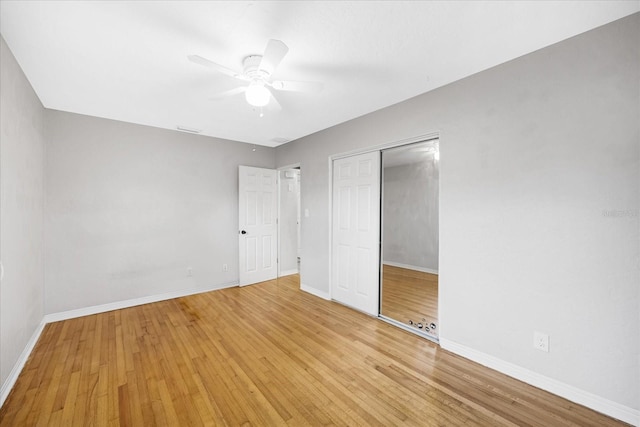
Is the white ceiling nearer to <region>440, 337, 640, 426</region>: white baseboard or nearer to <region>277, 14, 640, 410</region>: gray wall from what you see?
<region>277, 14, 640, 410</region>: gray wall

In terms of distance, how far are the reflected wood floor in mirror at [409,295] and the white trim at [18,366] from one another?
11.1 feet

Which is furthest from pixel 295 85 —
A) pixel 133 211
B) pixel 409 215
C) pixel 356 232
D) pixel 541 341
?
pixel 133 211

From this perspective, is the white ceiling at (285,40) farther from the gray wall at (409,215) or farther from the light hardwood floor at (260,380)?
the light hardwood floor at (260,380)

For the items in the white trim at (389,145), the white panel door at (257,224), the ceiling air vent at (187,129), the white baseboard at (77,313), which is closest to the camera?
the white baseboard at (77,313)

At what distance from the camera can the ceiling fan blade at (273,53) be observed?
1517 mm

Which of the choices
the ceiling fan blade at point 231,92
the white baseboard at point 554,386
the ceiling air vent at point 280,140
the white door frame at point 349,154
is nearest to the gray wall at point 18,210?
the ceiling fan blade at point 231,92

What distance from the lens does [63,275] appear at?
125 inches

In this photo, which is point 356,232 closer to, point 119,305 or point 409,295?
point 409,295

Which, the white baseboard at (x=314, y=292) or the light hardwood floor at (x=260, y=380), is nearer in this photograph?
the light hardwood floor at (x=260, y=380)

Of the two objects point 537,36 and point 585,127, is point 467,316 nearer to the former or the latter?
point 585,127

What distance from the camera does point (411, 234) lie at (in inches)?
135

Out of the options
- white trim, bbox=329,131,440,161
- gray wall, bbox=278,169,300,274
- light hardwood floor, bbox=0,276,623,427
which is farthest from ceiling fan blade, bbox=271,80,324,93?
gray wall, bbox=278,169,300,274

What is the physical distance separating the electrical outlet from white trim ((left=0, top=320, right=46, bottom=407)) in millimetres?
3883

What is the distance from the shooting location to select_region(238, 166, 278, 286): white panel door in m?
4.60
